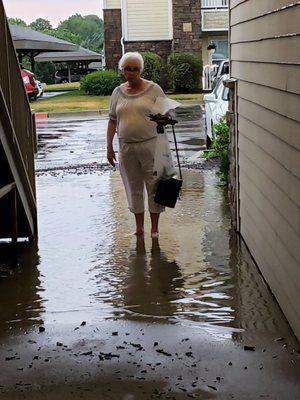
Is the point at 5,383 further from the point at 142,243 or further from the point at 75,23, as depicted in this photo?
the point at 75,23

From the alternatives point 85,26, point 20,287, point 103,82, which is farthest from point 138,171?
point 85,26

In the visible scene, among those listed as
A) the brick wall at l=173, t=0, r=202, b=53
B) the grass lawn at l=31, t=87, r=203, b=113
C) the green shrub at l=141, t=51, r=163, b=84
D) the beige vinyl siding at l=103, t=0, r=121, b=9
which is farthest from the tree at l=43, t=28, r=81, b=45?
the grass lawn at l=31, t=87, r=203, b=113

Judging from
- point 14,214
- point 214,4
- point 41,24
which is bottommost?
point 14,214

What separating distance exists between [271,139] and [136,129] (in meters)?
2.11

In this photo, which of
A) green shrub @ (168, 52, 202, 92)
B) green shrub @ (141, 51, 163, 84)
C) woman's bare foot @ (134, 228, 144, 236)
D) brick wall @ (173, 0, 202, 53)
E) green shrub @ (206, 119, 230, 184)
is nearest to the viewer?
woman's bare foot @ (134, 228, 144, 236)

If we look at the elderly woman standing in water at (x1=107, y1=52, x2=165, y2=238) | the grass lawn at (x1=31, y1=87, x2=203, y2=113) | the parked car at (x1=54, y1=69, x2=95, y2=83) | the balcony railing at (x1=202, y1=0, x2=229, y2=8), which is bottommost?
the parked car at (x1=54, y1=69, x2=95, y2=83)

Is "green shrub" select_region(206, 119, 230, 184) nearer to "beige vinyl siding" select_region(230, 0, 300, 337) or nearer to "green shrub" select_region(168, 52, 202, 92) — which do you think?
"beige vinyl siding" select_region(230, 0, 300, 337)

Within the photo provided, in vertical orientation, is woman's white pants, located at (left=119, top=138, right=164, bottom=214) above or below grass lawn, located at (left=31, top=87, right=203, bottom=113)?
above

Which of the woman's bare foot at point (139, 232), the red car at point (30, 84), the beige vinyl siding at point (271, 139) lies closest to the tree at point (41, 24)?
the red car at point (30, 84)

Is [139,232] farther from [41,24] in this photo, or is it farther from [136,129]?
[41,24]

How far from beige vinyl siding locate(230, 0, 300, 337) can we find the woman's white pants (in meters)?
0.87

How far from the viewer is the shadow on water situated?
563cm

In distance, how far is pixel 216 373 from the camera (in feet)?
14.7

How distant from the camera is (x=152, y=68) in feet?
107
